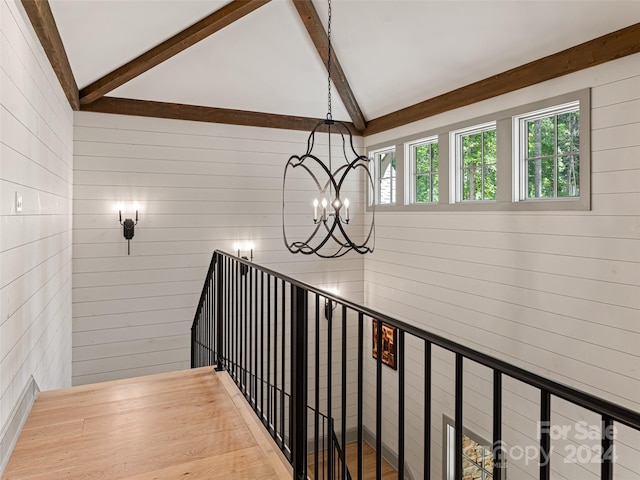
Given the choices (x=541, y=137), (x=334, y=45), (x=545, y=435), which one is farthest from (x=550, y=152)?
(x=545, y=435)

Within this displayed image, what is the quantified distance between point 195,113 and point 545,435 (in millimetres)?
5121

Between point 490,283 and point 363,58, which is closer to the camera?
point 490,283

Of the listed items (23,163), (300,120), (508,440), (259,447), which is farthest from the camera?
(300,120)

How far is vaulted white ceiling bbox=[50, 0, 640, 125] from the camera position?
10.8 feet

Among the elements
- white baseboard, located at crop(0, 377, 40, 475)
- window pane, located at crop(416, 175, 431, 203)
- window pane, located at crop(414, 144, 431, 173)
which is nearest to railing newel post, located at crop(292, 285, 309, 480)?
white baseboard, located at crop(0, 377, 40, 475)

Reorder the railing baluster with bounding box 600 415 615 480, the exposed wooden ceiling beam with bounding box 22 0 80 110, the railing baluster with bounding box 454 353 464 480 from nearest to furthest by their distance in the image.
Result: the railing baluster with bounding box 600 415 615 480
the railing baluster with bounding box 454 353 464 480
the exposed wooden ceiling beam with bounding box 22 0 80 110

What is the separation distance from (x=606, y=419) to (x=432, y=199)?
4646 mm

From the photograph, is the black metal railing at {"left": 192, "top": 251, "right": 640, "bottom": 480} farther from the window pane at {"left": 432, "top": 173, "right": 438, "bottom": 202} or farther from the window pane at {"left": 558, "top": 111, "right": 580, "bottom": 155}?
the window pane at {"left": 432, "top": 173, "right": 438, "bottom": 202}

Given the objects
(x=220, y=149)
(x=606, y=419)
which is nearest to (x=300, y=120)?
(x=220, y=149)

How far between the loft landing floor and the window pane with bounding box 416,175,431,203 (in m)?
3.41

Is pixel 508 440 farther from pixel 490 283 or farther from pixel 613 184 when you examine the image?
pixel 613 184

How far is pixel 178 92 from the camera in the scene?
4.96 m

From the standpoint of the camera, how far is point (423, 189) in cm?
Answer: 544

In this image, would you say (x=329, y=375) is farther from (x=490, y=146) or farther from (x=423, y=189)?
(x=423, y=189)
